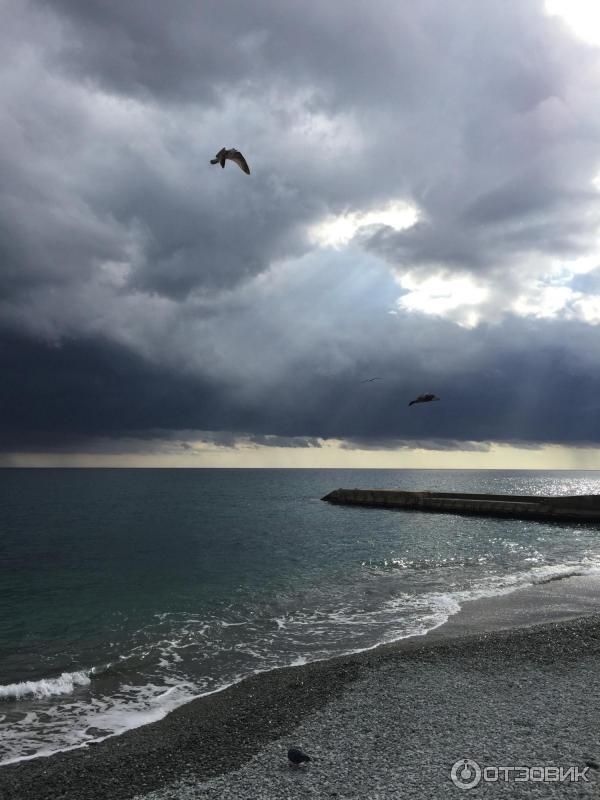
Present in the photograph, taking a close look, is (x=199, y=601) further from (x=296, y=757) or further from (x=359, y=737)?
(x=296, y=757)

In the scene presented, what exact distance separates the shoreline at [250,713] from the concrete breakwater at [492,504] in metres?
47.6

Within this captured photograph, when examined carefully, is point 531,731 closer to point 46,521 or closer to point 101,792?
point 101,792

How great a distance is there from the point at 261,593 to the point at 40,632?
9666 mm

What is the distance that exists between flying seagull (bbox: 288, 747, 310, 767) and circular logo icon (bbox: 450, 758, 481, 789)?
2.30 metres

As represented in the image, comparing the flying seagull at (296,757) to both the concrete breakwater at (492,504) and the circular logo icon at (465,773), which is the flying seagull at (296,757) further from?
the concrete breakwater at (492,504)

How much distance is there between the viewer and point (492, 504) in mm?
69125

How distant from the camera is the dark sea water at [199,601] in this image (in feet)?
41.3

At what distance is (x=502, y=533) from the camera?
1977 inches

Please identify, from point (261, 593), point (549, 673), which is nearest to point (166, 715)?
point (549, 673)

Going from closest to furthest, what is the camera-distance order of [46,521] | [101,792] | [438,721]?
1. [101,792]
2. [438,721]
3. [46,521]

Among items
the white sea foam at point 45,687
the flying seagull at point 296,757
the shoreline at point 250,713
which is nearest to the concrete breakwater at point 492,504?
the shoreline at point 250,713

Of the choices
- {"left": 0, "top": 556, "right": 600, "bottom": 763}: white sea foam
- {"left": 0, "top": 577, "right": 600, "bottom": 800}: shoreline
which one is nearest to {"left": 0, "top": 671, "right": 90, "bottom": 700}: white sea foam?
{"left": 0, "top": 556, "right": 600, "bottom": 763}: white sea foam

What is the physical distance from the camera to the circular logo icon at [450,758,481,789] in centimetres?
728

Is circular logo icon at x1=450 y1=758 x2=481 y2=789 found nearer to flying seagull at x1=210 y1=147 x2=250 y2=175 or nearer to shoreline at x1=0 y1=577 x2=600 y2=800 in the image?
shoreline at x1=0 y1=577 x2=600 y2=800
